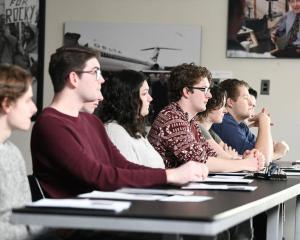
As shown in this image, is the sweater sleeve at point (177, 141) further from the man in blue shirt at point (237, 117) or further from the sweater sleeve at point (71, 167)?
the man in blue shirt at point (237, 117)

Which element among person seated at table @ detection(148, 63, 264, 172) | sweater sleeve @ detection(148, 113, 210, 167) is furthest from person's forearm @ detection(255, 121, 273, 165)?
sweater sleeve @ detection(148, 113, 210, 167)

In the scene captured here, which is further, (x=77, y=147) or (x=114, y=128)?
(x=114, y=128)

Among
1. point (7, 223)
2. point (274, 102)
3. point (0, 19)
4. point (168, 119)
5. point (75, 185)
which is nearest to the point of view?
point (7, 223)

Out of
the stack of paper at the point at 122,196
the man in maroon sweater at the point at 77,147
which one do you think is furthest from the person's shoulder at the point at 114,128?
the stack of paper at the point at 122,196

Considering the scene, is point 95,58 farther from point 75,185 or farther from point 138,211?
point 138,211

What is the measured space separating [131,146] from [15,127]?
3.04ft

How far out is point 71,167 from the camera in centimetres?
233

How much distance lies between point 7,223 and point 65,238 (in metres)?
0.30

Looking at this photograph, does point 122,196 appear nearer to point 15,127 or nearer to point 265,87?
point 15,127

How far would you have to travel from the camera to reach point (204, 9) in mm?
5691

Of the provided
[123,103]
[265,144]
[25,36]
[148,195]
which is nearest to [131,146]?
[123,103]

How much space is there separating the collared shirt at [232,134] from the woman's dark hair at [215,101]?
44 centimetres

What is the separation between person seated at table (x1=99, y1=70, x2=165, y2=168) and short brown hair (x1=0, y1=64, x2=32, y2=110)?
869 millimetres

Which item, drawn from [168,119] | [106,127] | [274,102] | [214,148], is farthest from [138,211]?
[274,102]
